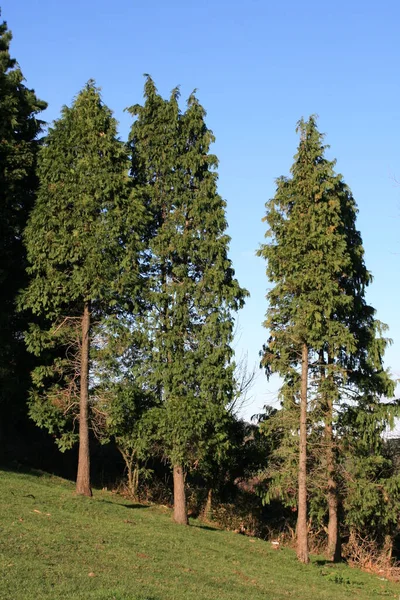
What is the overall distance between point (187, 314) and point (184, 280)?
1.16 meters

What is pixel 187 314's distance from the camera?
22.7 metres

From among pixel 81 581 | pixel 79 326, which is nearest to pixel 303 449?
pixel 79 326

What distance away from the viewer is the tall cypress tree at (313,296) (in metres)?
21.0

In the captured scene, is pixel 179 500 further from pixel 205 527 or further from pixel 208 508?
pixel 208 508

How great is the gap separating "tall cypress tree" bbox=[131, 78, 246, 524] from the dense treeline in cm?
5

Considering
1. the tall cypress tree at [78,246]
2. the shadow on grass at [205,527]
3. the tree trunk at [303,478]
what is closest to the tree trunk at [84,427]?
the tall cypress tree at [78,246]

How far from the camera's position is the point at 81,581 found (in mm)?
11594

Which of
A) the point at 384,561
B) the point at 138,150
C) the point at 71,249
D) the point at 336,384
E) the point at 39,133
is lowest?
the point at 384,561

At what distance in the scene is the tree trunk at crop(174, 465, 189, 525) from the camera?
22.4 m

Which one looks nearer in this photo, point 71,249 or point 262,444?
point 71,249

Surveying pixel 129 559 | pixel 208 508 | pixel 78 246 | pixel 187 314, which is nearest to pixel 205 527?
Answer: pixel 208 508

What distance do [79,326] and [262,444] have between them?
25.4 feet

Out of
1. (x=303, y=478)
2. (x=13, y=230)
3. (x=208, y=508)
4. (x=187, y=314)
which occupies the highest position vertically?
(x=13, y=230)

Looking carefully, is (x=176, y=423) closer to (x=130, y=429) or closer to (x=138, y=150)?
(x=130, y=429)
